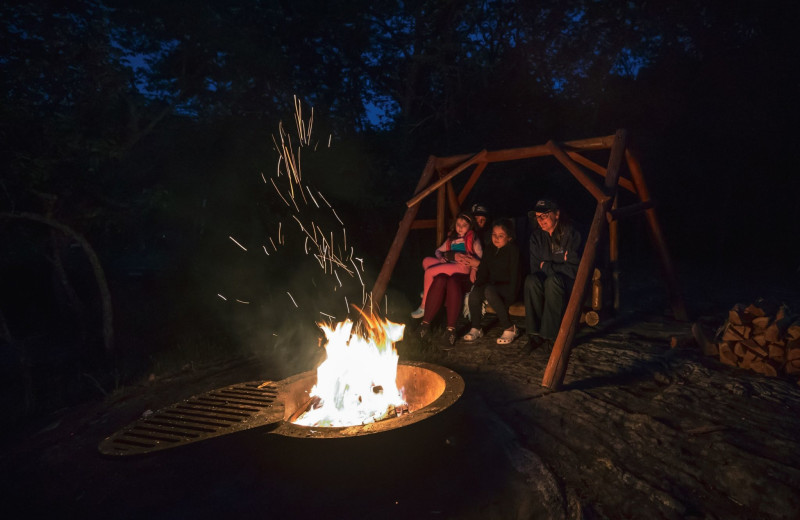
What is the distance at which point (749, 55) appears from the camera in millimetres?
9812

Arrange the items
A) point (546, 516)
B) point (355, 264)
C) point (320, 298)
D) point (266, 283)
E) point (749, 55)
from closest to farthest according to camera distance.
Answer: point (546, 516) → point (320, 298) → point (266, 283) → point (355, 264) → point (749, 55)

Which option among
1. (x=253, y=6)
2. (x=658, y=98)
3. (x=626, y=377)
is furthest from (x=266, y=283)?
(x=658, y=98)

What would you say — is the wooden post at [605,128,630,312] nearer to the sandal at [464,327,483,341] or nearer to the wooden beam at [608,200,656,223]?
the wooden beam at [608,200,656,223]

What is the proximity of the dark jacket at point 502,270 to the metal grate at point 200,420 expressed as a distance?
2680 millimetres

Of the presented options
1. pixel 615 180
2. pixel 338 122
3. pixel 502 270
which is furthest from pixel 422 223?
pixel 338 122

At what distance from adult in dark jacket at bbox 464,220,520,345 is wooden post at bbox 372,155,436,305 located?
0.98m

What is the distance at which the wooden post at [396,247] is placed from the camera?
5.21 metres

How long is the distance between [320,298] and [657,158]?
8336 mm

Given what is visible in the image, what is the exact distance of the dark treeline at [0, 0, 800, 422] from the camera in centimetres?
680

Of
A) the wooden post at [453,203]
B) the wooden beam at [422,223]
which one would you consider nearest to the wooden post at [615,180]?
the wooden post at [453,203]

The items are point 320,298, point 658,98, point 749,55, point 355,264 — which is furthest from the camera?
point 658,98

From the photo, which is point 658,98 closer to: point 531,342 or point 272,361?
point 531,342

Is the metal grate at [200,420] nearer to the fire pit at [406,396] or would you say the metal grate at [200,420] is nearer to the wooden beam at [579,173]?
the fire pit at [406,396]

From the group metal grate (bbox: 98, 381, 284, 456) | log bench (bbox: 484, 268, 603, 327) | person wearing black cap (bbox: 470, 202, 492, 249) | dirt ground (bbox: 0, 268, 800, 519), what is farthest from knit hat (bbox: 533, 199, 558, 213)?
metal grate (bbox: 98, 381, 284, 456)
